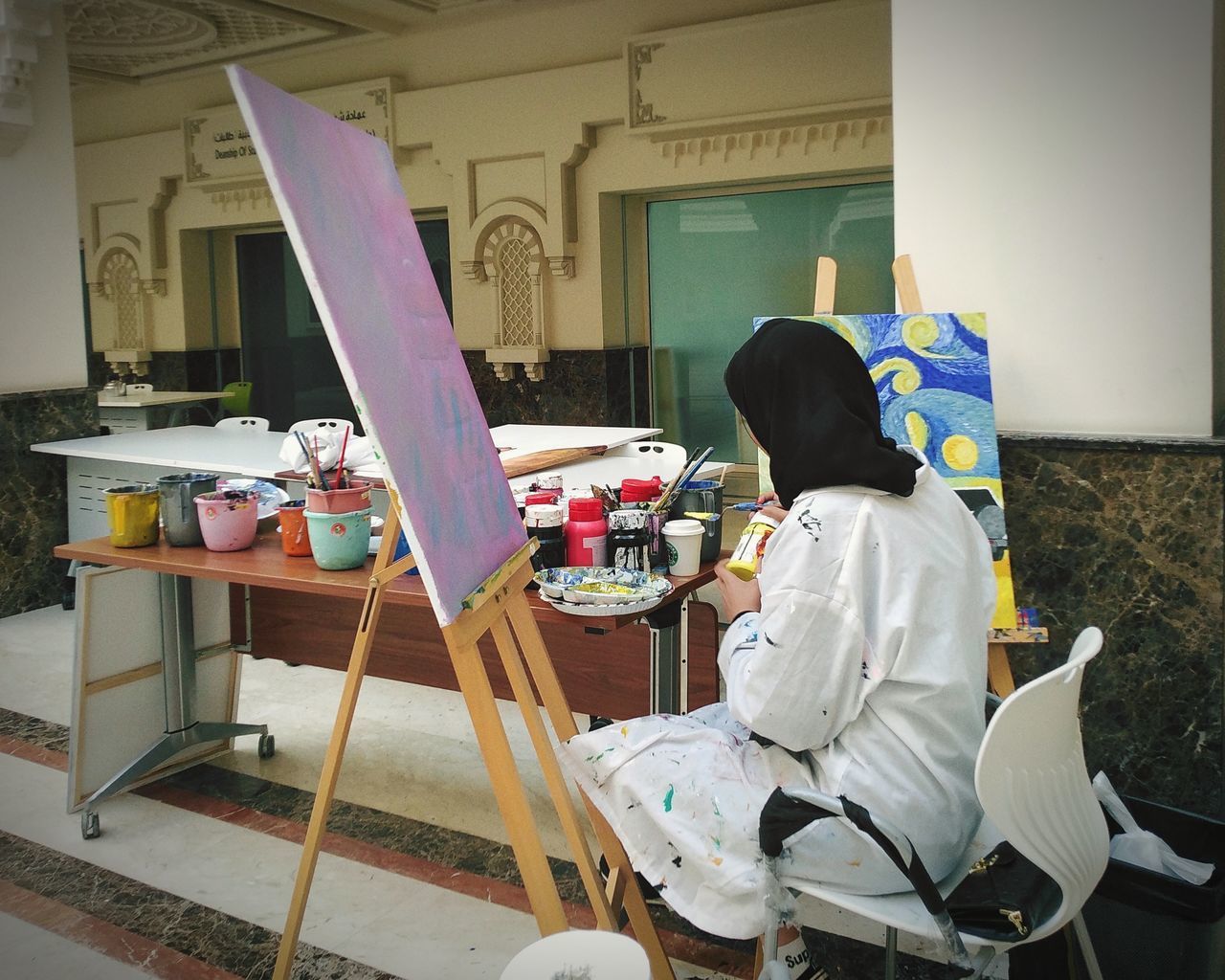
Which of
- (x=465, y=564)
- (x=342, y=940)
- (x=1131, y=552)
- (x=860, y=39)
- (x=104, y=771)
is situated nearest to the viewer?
(x=465, y=564)

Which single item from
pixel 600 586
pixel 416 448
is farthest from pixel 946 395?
pixel 416 448

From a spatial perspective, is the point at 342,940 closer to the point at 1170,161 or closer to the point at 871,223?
the point at 1170,161

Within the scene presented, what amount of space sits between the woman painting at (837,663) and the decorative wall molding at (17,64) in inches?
181

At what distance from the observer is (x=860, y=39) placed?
569cm

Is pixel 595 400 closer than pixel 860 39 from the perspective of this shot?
No

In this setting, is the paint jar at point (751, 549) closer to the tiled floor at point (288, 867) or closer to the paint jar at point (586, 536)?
the paint jar at point (586, 536)

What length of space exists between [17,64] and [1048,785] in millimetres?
5314

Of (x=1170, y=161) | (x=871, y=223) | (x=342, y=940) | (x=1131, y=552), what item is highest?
(x=871, y=223)

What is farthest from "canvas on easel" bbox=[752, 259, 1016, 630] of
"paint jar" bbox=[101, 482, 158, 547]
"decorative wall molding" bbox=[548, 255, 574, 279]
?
"decorative wall molding" bbox=[548, 255, 574, 279]

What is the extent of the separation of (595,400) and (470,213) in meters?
1.50

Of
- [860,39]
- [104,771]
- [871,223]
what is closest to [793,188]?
[871,223]

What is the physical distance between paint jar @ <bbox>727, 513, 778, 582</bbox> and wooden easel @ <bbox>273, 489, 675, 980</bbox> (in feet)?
1.32

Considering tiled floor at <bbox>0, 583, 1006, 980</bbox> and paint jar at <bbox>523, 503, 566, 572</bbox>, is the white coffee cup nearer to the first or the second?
paint jar at <bbox>523, 503, 566, 572</bbox>

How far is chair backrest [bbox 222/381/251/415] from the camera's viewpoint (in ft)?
27.0
